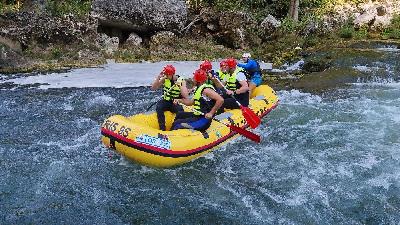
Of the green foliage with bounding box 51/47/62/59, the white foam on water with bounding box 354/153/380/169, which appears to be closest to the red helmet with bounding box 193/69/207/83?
the white foam on water with bounding box 354/153/380/169

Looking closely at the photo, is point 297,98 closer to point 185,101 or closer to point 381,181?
point 185,101

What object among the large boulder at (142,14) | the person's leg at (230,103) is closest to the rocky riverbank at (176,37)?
the large boulder at (142,14)

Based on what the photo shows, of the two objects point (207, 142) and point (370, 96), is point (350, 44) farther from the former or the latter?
point (207, 142)

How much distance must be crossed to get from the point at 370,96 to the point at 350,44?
495 centimetres

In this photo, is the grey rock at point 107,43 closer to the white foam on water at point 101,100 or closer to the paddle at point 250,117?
the white foam on water at point 101,100

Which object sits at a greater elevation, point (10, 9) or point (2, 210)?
point (10, 9)

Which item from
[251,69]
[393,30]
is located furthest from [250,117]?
[393,30]

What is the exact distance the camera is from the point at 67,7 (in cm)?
1547

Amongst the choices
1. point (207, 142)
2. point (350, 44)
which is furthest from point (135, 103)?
point (350, 44)

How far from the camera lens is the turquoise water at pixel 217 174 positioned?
6.35 meters

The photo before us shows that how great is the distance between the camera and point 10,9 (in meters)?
15.2

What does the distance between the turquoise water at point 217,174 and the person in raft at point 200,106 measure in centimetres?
63

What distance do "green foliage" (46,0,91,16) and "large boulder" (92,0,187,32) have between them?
1.53ft

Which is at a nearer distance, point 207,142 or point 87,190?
point 87,190
